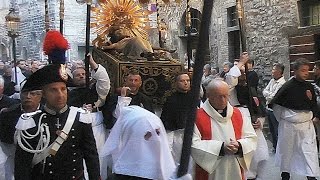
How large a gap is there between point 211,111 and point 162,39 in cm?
376

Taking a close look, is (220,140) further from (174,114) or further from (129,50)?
(129,50)

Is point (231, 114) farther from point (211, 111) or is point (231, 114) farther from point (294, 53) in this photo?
point (294, 53)

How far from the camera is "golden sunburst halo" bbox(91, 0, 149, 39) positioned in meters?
7.77

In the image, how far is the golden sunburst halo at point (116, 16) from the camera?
25.5 feet

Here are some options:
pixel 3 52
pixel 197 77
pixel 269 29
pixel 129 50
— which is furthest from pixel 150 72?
pixel 3 52

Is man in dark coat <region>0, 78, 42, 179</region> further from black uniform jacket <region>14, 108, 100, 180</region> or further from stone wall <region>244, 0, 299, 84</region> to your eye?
stone wall <region>244, 0, 299, 84</region>

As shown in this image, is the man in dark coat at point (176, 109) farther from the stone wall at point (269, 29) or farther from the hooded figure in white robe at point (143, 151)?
the stone wall at point (269, 29)

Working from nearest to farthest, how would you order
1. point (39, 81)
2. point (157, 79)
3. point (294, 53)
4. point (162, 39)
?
point (39, 81)
point (157, 79)
point (162, 39)
point (294, 53)

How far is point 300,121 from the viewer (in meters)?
7.54

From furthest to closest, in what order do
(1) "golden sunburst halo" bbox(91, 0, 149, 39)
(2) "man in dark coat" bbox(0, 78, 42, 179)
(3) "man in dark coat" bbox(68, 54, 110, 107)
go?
(1) "golden sunburst halo" bbox(91, 0, 149, 39), (3) "man in dark coat" bbox(68, 54, 110, 107), (2) "man in dark coat" bbox(0, 78, 42, 179)

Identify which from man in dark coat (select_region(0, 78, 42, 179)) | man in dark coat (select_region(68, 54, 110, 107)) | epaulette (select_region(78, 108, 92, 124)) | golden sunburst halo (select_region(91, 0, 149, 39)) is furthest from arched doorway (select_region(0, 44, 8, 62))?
epaulette (select_region(78, 108, 92, 124))

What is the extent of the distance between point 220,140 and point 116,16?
134 inches

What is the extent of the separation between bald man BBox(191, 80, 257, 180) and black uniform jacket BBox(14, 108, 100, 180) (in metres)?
1.20

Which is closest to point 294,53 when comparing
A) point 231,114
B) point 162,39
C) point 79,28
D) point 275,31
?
point 275,31
